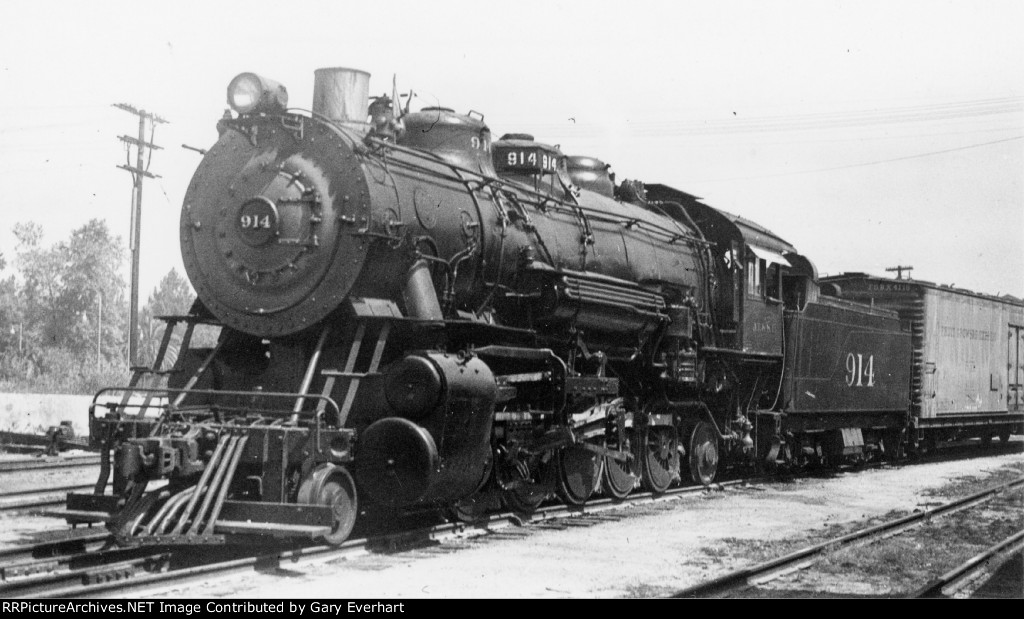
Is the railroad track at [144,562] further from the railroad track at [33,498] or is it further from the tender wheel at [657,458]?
the tender wheel at [657,458]

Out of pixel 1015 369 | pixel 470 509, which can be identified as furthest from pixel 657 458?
pixel 1015 369

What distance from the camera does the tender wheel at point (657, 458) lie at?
13055 mm

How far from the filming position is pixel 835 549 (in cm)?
926

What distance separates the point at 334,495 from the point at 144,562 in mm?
1446

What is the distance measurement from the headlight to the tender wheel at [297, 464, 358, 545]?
3.24 metres

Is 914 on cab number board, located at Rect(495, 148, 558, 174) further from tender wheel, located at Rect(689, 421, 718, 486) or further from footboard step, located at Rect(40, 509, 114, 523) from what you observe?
footboard step, located at Rect(40, 509, 114, 523)

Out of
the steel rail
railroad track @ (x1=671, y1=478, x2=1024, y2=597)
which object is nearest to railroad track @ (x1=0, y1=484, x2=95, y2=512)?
railroad track @ (x1=671, y1=478, x2=1024, y2=597)

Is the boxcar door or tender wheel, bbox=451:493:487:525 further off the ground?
the boxcar door

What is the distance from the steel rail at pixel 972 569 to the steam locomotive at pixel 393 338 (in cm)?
372

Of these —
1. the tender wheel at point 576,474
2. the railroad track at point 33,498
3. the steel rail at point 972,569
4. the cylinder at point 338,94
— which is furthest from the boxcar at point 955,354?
the railroad track at point 33,498

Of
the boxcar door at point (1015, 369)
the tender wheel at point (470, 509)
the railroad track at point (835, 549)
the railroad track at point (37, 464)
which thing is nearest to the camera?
the railroad track at point (835, 549)

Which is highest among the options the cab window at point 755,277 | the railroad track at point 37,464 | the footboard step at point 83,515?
the cab window at point 755,277

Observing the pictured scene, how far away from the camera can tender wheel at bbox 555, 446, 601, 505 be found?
1141cm
